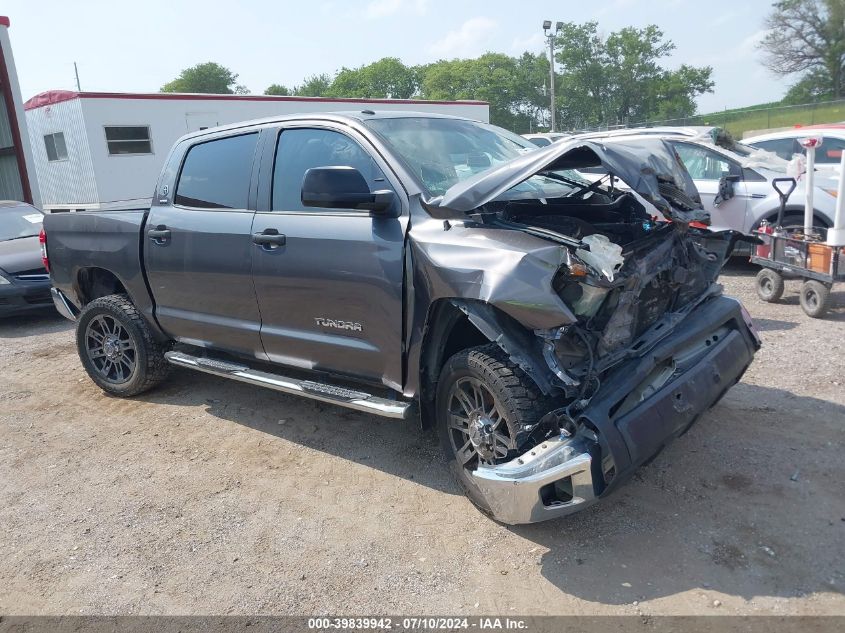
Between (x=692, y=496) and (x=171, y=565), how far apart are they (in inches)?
104

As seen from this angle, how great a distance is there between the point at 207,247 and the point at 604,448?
2.91 metres

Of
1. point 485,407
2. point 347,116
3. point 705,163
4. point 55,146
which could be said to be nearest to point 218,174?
point 347,116

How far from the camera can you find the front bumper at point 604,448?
2.82 metres

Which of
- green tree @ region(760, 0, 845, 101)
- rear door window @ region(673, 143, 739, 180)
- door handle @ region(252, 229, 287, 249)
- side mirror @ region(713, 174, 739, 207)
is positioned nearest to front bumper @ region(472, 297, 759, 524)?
door handle @ region(252, 229, 287, 249)

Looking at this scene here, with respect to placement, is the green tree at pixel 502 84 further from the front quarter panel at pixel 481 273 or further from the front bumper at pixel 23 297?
the front quarter panel at pixel 481 273

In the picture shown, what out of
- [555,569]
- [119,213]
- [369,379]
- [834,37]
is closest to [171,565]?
[369,379]

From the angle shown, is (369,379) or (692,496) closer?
(692,496)

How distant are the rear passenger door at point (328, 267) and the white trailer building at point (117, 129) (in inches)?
538

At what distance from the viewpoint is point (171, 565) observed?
3238 mm

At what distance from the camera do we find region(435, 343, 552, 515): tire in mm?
3053

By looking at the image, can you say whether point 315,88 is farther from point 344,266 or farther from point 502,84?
point 344,266

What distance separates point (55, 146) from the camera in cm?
1827

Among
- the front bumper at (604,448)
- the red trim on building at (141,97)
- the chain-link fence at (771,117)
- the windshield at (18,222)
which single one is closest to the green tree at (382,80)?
the chain-link fence at (771,117)

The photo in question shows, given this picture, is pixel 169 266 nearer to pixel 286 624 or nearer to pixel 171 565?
pixel 171 565
